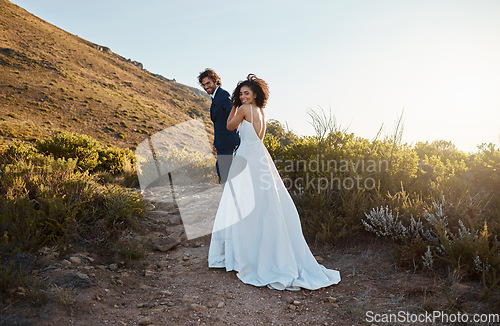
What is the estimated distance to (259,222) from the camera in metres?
3.83

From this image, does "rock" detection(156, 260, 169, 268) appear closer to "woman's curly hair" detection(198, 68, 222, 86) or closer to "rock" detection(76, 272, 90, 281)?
"rock" detection(76, 272, 90, 281)

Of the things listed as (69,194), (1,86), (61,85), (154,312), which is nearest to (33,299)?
(154,312)

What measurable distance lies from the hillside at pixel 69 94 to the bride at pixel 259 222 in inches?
696

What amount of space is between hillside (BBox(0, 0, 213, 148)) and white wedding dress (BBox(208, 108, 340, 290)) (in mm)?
17664

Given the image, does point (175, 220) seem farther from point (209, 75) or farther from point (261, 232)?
point (209, 75)

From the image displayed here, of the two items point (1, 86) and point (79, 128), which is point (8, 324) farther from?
point (1, 86)

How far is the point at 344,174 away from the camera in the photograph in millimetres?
5629

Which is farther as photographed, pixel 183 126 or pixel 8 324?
pixel 183 126

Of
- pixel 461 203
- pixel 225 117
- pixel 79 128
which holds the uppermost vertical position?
pixel 79 128

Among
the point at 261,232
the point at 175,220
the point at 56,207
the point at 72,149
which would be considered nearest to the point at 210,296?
the point at 261,232

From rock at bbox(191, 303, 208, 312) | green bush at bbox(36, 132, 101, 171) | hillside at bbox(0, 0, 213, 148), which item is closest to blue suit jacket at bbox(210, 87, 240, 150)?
rock at bbox(191, 303, 208, 312)

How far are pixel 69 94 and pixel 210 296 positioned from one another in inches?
1431

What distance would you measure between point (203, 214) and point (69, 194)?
2506mm

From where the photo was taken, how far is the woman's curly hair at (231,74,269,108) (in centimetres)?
380
